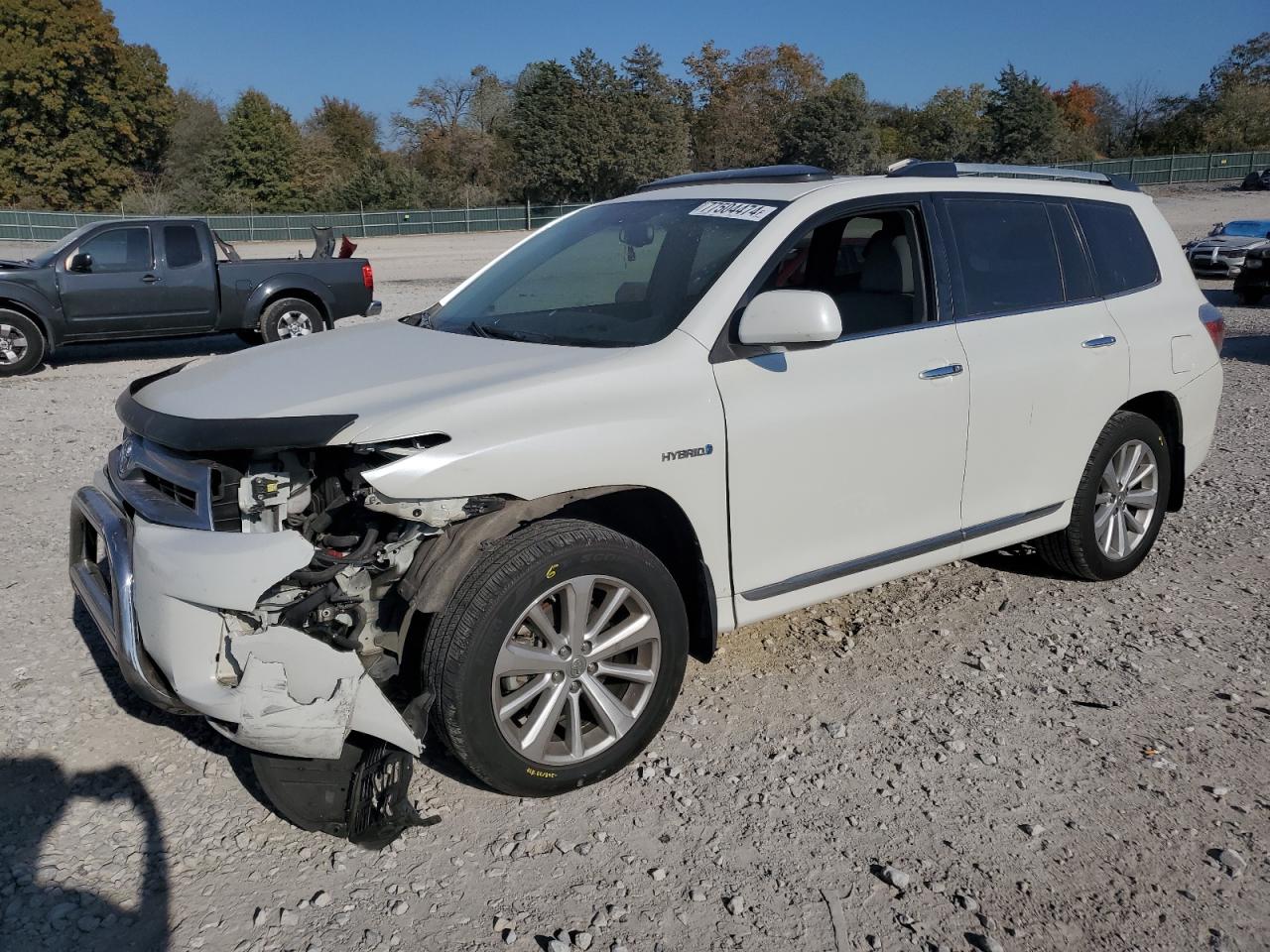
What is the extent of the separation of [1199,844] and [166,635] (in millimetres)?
3130

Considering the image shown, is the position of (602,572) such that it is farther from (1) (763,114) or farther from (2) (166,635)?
(1) (763,114)

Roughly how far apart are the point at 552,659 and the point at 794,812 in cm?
93

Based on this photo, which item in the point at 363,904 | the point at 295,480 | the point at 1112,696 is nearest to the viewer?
the point at 363,904

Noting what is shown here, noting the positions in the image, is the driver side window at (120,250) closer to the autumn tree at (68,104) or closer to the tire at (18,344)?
the tire at (18,344)

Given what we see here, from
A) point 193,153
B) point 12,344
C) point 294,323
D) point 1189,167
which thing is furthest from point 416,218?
point 1189,167

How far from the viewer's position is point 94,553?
3.75 m

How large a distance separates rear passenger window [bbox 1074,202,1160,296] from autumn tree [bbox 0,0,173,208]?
Answer: 58.9 metres

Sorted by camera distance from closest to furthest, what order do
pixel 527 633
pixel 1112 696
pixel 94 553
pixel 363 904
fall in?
pixel 363 904 → pixel 527 633 → pixel 94 553 → pixel 1112 696

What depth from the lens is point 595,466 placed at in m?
3.26

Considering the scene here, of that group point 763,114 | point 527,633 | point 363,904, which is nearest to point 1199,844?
point 527,633

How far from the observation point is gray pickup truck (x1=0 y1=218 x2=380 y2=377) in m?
11.7

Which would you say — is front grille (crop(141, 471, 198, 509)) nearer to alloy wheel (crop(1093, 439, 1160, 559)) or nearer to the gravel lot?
the gravel lot

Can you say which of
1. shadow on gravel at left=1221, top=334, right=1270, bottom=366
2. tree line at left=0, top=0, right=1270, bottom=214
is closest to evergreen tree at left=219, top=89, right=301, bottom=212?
tree line at left=0, top=0, right=1270, bottom=214

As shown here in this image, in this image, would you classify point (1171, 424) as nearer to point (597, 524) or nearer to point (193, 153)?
point (597, 524)
